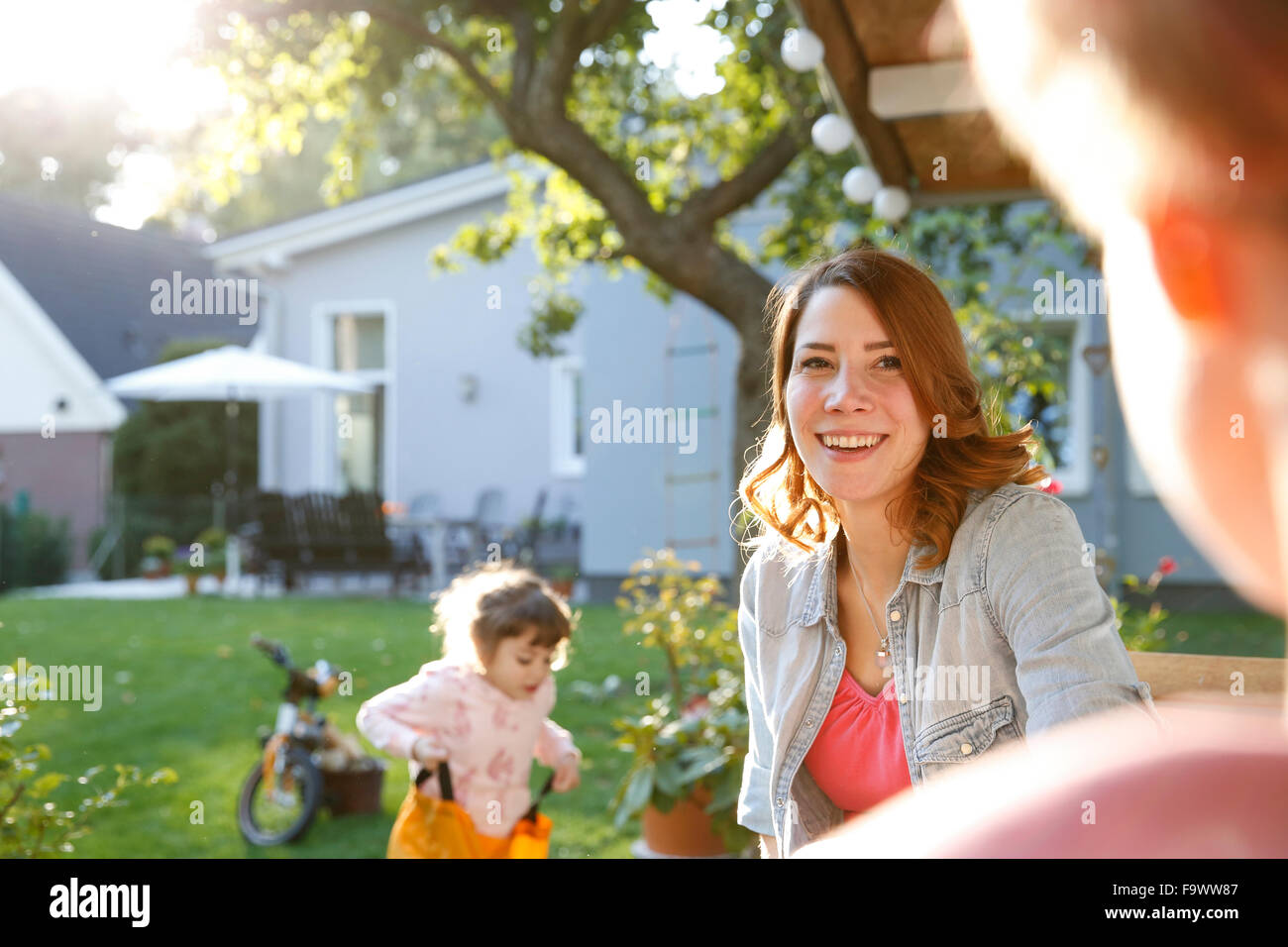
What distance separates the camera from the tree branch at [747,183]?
554cm

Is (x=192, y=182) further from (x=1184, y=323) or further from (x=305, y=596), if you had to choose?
(x=1184, y=323)

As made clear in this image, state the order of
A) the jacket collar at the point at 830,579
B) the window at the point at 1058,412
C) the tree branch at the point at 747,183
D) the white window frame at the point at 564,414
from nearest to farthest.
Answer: the jacket collar at the point at 830,579 → the tree branch at the point at 747,183 → the window at the point at 1058,412 → the white window frame at the point at 564,414

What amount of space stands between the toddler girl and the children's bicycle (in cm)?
134

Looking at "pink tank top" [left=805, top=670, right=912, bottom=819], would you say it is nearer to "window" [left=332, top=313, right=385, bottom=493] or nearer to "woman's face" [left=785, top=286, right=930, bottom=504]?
"woman's face" [left=785, top=286, right=930, bottom=504]

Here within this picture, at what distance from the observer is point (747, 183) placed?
5848 mm

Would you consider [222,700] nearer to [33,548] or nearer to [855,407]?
[855,407]

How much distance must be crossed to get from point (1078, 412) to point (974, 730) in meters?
8.99

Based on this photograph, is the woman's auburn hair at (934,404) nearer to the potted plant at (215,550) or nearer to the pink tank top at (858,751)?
the pink tank top at (858,751)

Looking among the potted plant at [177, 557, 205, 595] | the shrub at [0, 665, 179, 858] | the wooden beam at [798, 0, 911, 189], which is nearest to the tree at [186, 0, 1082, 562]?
the wooden beam at [798, 0, 911, 189]

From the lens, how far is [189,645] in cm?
879

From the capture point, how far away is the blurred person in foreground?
0.32 m

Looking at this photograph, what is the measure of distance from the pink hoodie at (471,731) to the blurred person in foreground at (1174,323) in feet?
9.96

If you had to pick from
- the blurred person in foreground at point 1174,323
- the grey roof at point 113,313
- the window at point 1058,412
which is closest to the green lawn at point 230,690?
the window at point 1058,412
